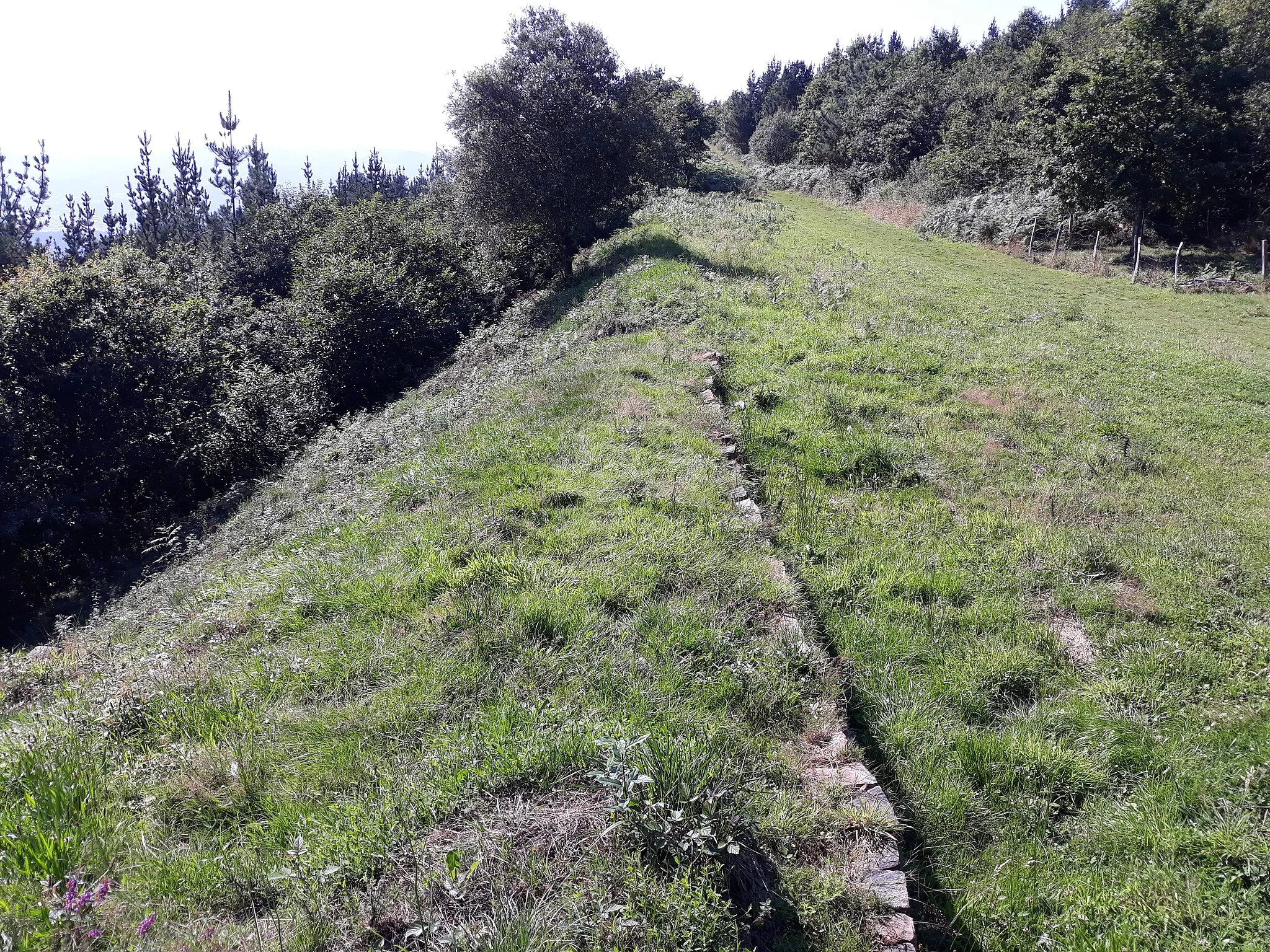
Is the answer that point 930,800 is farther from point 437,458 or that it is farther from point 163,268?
point 163,268

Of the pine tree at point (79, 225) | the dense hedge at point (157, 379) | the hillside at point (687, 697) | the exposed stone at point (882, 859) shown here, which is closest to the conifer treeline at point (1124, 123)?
the hillside at point (687, 697)

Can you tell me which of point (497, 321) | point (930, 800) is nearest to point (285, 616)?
point (930, 800)

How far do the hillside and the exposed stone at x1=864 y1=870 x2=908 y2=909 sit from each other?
0.16 feet

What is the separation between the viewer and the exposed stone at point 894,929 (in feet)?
9.59

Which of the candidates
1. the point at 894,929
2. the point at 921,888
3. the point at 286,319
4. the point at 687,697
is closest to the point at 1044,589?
the point at 921,888

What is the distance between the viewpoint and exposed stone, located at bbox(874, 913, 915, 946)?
2924 mm

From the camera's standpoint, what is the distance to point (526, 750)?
3434mm

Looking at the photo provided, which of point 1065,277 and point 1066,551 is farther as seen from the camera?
point 1065,277

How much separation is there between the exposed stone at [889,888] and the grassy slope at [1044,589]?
1.45 feet

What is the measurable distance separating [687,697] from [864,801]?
3.81 ft

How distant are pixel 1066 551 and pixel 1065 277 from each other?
68.9 ft

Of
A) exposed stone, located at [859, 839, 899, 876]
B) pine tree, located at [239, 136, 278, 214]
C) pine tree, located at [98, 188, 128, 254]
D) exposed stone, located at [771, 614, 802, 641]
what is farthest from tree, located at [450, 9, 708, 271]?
pine tree, located at [98, 188, 128, 254]

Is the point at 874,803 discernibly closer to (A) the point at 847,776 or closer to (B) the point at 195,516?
(A) the point at 847,776

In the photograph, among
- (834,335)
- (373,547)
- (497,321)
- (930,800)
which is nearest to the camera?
(930,800)
